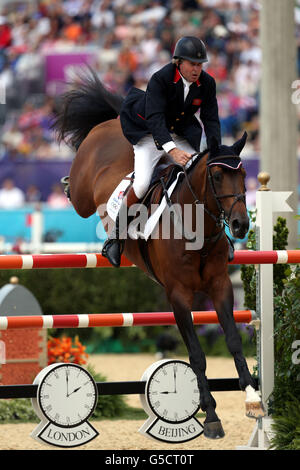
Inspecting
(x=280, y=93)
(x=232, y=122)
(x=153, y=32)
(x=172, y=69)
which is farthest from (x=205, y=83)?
(x=153, y=32)

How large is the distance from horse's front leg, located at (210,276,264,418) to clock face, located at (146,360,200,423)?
0.70 meters

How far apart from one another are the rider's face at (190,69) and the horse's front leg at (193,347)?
109 cm

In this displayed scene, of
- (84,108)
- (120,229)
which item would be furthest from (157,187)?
(84,108)

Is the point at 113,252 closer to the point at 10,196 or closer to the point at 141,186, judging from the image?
the point at 141,186

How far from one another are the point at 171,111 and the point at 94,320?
1194 millimetres

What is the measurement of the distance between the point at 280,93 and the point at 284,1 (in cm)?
95

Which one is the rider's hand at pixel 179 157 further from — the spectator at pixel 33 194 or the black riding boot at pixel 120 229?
the spectator at pixel 33 194

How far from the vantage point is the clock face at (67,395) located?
14.9 ft

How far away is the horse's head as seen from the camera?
382cm

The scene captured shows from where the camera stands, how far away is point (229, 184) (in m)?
3.93

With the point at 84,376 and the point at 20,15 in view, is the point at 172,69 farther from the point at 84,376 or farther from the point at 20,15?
the point at 20,15

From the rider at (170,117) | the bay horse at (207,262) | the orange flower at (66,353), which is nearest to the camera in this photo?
the bay horse at (207,262)

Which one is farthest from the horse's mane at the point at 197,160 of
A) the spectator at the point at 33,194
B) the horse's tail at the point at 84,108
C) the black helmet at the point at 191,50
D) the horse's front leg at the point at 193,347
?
the spectator at the point at 33,194

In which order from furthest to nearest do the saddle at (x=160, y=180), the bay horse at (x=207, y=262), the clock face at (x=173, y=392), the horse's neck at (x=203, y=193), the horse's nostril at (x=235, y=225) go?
1. the clock face at (x=173, y=392)
2. the saddle at (x=160, y=180)
3. the horse's neck at (x=203, y=193)
4. the bay horse at (x=207, y=262)
5. the horse's nostril at (x=235, y=225)
